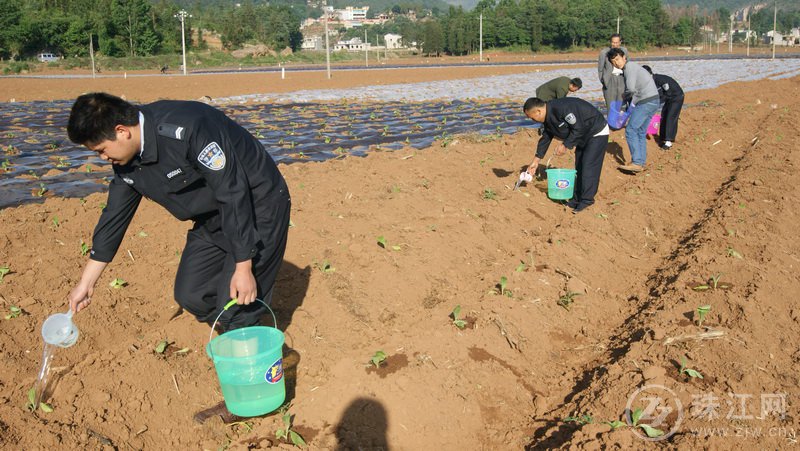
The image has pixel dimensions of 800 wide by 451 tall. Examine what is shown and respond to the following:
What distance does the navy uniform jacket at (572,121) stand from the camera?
6.63 meters

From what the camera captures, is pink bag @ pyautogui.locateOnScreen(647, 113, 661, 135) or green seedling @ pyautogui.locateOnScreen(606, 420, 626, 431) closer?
green seedling @ pyautogui.locateOnScreen(606, 420, 626, 431)

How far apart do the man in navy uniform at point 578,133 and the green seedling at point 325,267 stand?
2696mm

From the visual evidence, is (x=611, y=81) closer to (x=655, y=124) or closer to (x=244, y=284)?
(x=655, y=124)

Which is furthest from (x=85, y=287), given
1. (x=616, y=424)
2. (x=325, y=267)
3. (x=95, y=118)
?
(x=616, y=424)

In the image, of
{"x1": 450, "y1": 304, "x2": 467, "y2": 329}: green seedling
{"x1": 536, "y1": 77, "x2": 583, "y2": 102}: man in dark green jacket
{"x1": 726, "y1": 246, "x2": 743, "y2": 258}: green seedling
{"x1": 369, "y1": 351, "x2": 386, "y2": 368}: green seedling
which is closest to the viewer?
{"x1": 369, "y1": 351, "x2": 386, "y2": 368}: green seedling

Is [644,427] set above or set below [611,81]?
below

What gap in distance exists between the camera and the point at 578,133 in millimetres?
6691

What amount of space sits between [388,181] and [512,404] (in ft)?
14.4

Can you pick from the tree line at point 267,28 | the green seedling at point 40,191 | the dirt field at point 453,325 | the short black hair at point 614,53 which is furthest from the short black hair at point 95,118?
the tree line at point 267,28

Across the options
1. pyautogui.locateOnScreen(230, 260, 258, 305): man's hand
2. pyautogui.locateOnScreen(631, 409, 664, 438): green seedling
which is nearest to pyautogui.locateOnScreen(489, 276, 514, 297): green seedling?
pyautogui.locateOnScreen(631, 409, 664, 438): green seedling

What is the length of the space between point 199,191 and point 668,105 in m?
8.97

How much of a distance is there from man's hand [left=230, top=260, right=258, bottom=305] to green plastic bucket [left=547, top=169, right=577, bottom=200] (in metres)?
4.89

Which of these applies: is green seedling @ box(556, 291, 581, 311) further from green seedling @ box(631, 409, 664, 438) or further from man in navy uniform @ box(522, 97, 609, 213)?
man in navy uniform @ box(522, 97, 609, 213)

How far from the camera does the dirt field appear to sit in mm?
3381
